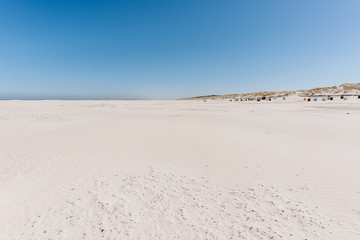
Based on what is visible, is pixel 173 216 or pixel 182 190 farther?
pixel 182 190

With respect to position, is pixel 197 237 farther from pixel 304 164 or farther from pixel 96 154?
pixel 96 154

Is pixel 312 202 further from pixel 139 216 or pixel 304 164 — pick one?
pixel 139 216

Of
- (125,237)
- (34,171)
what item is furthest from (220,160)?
(34,171)

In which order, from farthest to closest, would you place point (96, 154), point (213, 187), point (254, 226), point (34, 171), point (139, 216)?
point (96, 154)
point (34, 171)
point (213, 187)
point (139, 216)
point (254, 226)

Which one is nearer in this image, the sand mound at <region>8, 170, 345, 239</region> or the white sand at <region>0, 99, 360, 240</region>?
the sand mound at <region>8, 170, 345, 239</region>

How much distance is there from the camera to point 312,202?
15.3 feet

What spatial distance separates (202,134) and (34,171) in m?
9.60

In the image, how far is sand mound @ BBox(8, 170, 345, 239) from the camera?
11.9ft

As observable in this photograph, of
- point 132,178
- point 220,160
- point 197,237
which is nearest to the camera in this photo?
point 197,237

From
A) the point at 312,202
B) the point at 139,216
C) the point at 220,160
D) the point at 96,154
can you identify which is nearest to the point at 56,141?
the point at 96,154

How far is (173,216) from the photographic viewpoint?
412 cm

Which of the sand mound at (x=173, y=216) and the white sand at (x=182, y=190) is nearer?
the sand mound at (x=173, y=216)

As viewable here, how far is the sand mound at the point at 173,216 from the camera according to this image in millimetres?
3613

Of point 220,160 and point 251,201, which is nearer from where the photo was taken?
point 251,201
